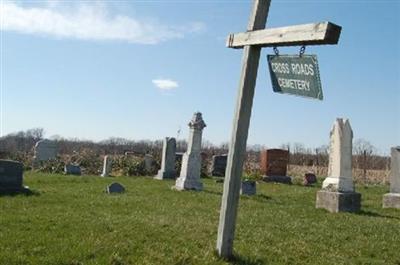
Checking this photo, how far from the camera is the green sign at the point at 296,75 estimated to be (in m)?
6.35

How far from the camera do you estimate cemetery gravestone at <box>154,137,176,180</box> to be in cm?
2372

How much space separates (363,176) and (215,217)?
1000 inches

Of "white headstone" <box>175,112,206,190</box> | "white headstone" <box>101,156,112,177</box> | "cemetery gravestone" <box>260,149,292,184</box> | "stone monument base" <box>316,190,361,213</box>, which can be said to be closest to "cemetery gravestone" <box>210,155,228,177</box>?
"cemetery gravestone" <box>260,149,292,184</box>

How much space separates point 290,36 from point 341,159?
8.38m

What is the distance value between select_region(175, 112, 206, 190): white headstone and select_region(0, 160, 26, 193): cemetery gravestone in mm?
5570

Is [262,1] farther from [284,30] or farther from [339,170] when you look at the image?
[339,170]

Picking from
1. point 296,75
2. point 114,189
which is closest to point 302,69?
point 296,75

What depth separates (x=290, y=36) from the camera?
21.2ft

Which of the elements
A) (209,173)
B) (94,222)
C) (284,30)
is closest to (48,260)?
(94,222)

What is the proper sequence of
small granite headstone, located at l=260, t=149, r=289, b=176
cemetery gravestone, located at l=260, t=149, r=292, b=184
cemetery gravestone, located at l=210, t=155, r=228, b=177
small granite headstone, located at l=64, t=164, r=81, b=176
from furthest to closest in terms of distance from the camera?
cemetery gravestone, located at l=210, t=155, r=228, b=177, small granite headstone, located at l=260, t=149, r=289, b=176, cemetery gravestone, located at l=260, t=149, r=292, b=184, small granite headstone, located at l=64, t=164, r=81, b=176

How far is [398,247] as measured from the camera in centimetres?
884

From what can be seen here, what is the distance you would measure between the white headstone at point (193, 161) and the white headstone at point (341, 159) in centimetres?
504

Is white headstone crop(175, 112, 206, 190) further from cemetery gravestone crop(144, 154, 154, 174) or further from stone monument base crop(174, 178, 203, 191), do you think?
cemetery gravestone crop(144, 154, 154, 174)

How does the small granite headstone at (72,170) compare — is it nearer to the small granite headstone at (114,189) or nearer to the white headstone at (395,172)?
the small granite headstone at (114,189)
